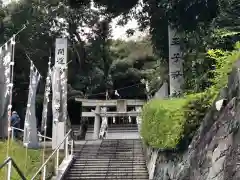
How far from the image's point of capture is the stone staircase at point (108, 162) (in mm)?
9633

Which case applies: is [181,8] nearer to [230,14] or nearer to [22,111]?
[230,14]

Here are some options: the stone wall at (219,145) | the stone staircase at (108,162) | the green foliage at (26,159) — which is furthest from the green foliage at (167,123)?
the green foliage at (26,159)

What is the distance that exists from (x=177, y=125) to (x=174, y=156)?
865mm

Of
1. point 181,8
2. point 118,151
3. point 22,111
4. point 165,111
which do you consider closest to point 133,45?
point 22,111

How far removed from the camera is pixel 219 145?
4.72m

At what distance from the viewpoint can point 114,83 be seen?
90.0ft

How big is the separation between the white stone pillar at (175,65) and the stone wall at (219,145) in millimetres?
4337

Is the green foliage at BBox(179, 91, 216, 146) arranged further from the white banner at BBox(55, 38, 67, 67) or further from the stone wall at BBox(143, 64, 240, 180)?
the white banner at BBox(55, 38, 67, 67)

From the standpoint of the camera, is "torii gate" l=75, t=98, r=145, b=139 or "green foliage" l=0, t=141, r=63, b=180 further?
"torii gate" l=75, t=98, r=145, b=139

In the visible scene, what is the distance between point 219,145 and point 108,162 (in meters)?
6.24

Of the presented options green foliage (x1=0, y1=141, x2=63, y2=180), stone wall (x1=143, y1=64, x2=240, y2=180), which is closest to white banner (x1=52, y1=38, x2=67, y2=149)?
green foliage (x1=0, y1=141, x2=63, y2=180)

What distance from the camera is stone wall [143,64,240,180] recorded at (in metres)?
4.23

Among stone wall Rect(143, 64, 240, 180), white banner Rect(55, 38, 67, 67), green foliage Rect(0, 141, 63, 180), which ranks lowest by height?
green foliage Rect(0, 141, 63, 180)

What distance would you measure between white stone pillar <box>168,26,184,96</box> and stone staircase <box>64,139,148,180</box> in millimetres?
2354
